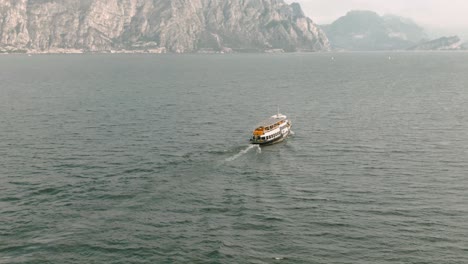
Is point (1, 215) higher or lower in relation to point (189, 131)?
lower

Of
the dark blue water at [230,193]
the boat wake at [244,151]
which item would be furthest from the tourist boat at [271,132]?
the dark blue water at [230,193]

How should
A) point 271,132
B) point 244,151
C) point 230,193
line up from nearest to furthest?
point 230,193, point 244,151, point 271,132

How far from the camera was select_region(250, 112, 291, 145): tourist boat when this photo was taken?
129250 mm

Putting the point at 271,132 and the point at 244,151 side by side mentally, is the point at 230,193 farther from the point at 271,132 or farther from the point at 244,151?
the point at 271,132

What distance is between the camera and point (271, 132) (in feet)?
431

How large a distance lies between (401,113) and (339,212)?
106 metres

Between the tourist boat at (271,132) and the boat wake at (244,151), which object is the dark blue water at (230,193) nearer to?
the boat wake at (244,151)

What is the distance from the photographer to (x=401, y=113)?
573 feet

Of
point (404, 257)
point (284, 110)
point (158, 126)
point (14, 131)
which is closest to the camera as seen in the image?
point (404, 257)

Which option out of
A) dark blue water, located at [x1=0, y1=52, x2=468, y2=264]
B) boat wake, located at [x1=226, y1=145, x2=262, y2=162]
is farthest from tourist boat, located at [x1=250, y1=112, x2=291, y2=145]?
dark blue water, located at [x1=0, y1=52, x2=468, y2=264]

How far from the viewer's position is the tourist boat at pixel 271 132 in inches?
5089

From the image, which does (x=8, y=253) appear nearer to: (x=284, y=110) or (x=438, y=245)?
(x=438, y=245)

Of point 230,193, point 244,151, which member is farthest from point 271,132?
point 230,193

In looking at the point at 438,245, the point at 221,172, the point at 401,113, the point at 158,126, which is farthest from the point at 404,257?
the point at 401,113
